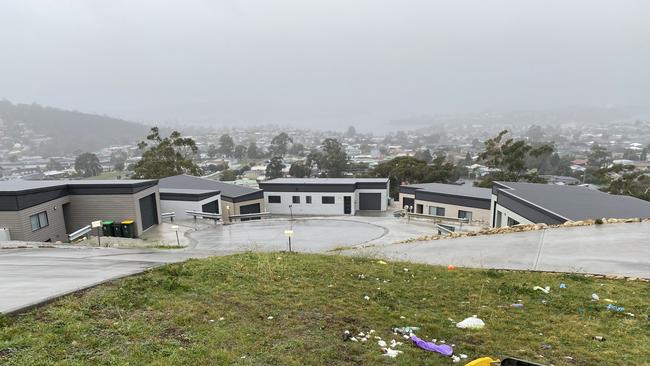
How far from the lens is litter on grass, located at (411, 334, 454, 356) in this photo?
5414 millimetres

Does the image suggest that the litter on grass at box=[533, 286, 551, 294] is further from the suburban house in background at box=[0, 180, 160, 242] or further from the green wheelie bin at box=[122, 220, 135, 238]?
the suburban house in background at box=[0, 180, 160, 242]

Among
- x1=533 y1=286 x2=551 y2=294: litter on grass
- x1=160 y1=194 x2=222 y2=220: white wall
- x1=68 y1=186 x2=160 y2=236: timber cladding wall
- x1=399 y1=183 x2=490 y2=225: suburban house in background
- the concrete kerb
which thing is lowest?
x1=399 y1=183 x2=490 y2=225: suburban house in background

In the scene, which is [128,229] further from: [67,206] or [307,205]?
[307,205]

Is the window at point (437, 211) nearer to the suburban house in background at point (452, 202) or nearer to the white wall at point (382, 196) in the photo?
the suburban house in background at point (452, 202)

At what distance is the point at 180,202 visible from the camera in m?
29.3

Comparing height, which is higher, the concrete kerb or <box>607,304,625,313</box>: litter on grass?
the concrete kerb

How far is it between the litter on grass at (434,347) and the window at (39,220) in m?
21.0

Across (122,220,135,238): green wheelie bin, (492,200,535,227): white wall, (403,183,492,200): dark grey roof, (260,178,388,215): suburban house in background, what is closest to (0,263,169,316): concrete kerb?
(122,220,135,238): green wheelie bin

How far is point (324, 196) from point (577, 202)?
21.4m

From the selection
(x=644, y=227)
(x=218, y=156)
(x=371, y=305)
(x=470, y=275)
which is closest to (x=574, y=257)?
(x=470, y=275)

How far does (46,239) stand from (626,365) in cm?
2419

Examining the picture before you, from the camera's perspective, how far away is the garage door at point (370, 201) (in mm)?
38406

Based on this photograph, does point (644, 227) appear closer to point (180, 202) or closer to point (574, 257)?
point (574, 257)

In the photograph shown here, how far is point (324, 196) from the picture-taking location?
36.9m
